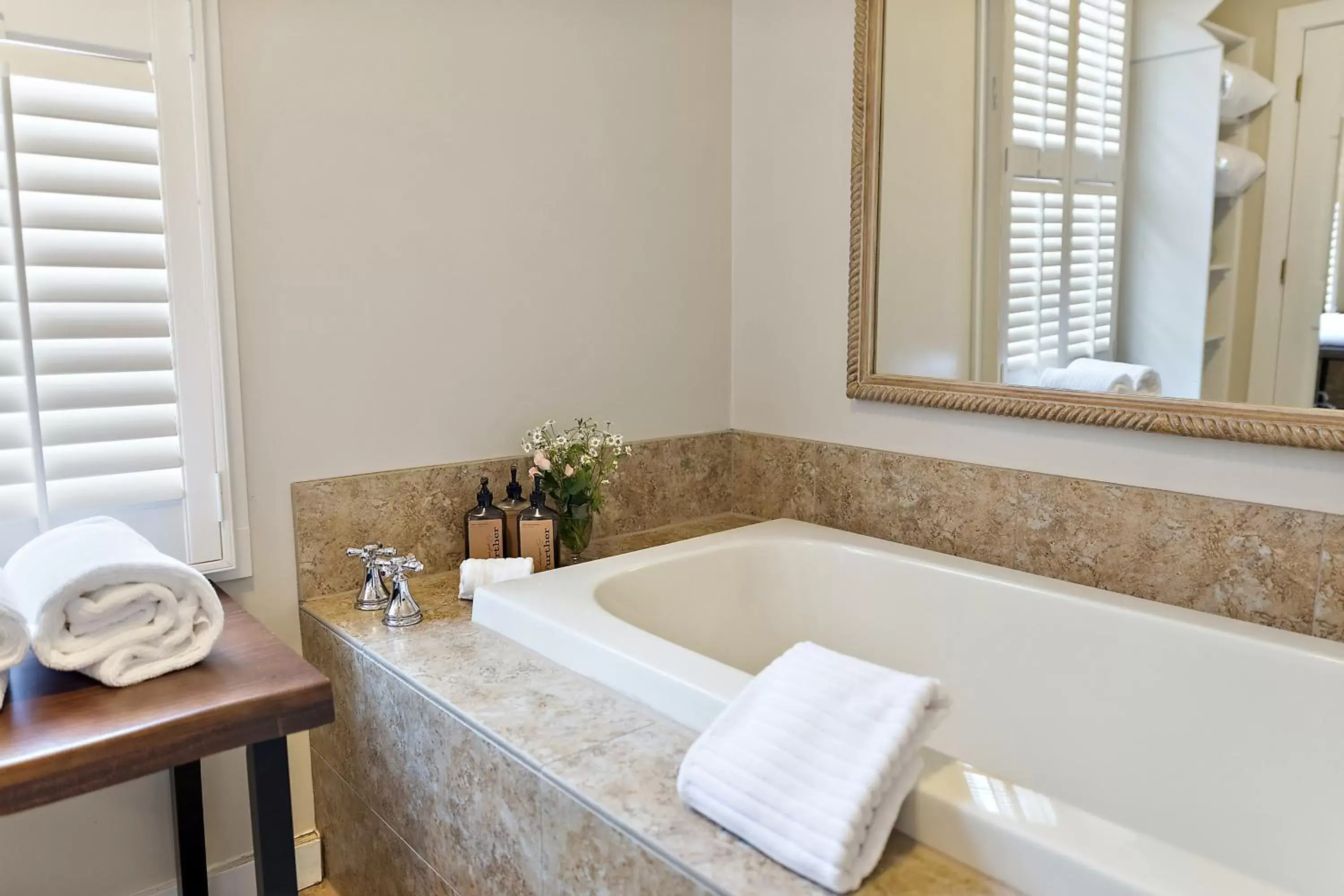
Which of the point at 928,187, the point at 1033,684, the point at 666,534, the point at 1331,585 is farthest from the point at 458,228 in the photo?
the point at 1331,585

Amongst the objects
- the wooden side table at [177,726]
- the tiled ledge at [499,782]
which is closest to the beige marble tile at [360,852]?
the tiled ledge at [499,782]

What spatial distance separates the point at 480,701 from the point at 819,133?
58.7 inches

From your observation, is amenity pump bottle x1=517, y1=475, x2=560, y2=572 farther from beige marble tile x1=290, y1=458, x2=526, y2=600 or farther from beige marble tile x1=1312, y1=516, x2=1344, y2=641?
beige marble tile x1=1312, y1=516, x2=1344, y2=641

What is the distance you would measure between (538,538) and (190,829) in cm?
78

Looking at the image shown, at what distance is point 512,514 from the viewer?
2.01 meters

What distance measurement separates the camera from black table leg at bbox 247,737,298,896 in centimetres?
134

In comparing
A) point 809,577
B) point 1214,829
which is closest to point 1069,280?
point 809,577

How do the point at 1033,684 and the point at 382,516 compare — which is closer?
the point at 1033,684

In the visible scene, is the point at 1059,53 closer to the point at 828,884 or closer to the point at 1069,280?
the point at 1069,280

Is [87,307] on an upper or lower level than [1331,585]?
upper

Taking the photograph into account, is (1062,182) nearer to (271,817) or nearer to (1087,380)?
(1087,380)

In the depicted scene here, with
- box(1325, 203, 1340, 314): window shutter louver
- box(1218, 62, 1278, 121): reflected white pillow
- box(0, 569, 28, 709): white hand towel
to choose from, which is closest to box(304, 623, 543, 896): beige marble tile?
box(0, 569, 28, 709): white hand towel

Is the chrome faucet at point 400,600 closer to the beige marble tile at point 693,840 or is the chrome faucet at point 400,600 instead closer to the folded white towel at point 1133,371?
the beige marble tile at point 693,840

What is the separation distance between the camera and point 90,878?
169 centimetres
